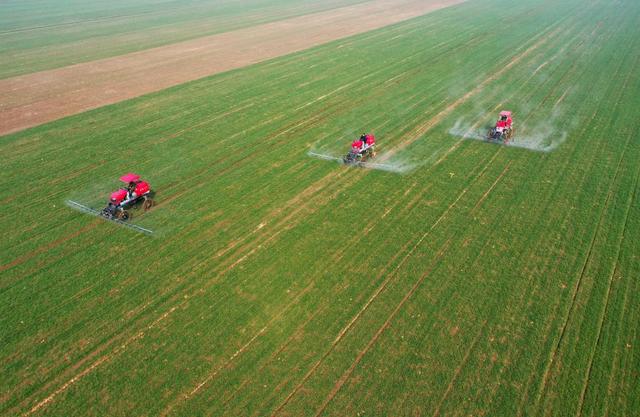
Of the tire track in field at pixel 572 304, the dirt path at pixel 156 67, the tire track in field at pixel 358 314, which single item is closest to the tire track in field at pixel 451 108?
the tire track in field at pixel 358 314

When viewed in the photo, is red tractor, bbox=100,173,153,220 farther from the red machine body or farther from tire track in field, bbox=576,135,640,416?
the red machine body

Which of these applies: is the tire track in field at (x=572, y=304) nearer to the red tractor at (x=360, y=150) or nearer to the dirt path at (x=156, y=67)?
the red tractor at (x=360, y=150)

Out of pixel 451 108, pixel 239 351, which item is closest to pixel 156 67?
pixel 451 108

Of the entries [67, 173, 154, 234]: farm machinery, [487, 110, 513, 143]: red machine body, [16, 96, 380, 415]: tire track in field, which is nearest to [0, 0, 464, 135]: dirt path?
[67, 173, 154, 234]: farm machinery

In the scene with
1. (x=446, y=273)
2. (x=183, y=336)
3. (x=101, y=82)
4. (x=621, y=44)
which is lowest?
(x=621, y=44)

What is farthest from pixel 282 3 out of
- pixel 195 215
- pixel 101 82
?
pixel 195 215

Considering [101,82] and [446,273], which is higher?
[101,82]

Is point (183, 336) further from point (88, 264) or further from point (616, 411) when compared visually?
point (616, 411)
